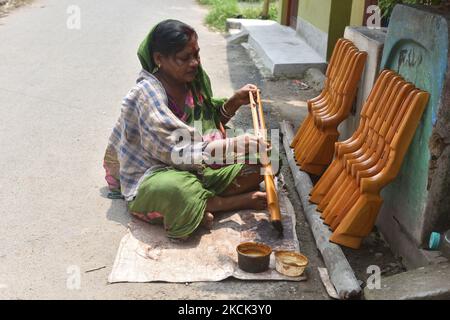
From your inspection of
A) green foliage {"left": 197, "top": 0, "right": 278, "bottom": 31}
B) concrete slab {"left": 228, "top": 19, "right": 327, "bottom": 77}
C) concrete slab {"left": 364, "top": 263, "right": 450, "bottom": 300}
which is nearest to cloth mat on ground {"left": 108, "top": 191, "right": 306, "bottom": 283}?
concrete slab {"left": 364, "top": 263, "right": 450, "bottom": 300}

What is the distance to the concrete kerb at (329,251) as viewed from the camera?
10.7 feet

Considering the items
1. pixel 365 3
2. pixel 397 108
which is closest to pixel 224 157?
pixel 397 108

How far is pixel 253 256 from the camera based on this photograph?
348 cm

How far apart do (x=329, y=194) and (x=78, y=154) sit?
8.39ft

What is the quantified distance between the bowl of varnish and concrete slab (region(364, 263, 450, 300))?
424 millimetres

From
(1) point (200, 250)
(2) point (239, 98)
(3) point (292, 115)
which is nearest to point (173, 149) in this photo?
(1) point (200, 250)

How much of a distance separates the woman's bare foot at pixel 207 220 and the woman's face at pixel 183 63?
3.15ft

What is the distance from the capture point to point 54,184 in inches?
191

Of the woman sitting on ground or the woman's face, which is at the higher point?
the woman's face

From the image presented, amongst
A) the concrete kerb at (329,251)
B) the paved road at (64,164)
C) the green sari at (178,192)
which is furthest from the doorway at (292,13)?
the green sari at (178,192)

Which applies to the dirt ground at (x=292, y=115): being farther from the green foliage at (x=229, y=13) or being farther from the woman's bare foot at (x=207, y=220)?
the green foliage at (x=229, y=13)

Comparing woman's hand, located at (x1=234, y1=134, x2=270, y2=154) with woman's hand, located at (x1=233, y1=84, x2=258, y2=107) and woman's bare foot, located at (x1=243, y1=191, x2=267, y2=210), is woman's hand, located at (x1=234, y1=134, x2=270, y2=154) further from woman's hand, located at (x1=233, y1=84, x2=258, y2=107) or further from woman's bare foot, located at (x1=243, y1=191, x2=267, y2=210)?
woman's hand, located at (x1=233, y1=84, x2=258, y2=107)

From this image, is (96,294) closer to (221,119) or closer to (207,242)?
(207,242)

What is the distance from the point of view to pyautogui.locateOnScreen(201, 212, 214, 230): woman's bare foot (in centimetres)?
400
